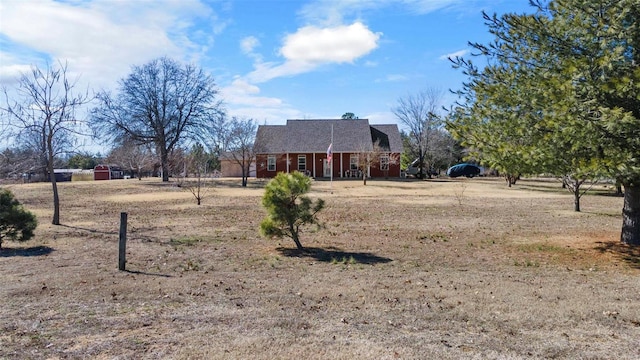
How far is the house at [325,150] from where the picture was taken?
4903cm

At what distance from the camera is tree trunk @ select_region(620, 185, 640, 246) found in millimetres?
9023

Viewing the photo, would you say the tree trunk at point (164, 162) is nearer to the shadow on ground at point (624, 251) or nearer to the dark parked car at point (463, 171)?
the shadow on ground at point (624, 251)

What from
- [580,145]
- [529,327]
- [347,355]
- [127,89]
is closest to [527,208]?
[580,145]

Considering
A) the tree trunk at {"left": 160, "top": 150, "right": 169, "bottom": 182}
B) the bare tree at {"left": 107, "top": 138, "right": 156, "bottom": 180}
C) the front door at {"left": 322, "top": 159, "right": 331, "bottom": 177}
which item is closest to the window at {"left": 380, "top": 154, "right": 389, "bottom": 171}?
the front door at {"left": 322, "top": 159, "right": 331, "bottom": 177}

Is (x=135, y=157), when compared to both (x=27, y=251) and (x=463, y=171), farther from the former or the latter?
(x=27, y=251)

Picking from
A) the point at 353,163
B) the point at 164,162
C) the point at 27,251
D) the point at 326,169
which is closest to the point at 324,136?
the point at 326,169

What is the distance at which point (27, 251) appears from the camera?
9.22 metres

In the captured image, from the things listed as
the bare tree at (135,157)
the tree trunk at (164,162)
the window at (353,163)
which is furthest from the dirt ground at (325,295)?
the bare tree at (135,157)

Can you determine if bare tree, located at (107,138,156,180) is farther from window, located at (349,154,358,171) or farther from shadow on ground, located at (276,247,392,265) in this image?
shadow on ground, located at (276,247,392,265)

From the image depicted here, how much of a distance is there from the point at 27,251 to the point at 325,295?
6.76 m

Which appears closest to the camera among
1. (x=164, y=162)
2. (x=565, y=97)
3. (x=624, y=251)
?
(x=565, y=97)

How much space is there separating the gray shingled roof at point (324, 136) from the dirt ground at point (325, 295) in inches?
1466

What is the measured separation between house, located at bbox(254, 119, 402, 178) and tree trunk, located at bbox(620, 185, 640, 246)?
126 feet

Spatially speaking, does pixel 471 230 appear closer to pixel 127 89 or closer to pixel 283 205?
pixel 283 205
